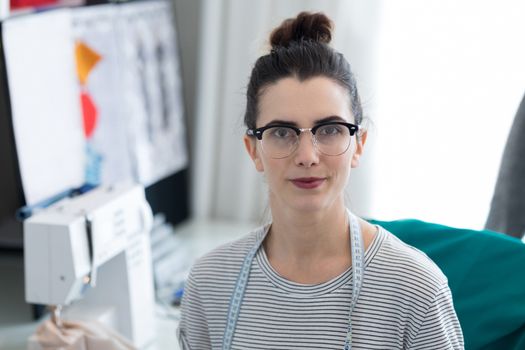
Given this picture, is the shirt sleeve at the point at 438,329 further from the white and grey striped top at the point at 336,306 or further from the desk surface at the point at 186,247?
the desk surface at the point at 186,247

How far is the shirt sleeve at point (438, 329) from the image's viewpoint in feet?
3.60

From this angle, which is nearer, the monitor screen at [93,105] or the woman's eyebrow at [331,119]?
the woman's eyebrow at [331,119]

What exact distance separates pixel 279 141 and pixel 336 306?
0.23 m

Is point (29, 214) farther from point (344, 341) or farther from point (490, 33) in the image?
point (490, 33)

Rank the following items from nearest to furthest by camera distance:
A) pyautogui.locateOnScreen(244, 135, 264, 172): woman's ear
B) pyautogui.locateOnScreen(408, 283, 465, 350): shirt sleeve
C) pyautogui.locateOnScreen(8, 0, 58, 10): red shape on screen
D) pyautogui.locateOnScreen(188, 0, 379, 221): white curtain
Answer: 1. pyautogui.locateOnScreen(408, 283, 465, 350): shirt sleeve
2. pyautogui.locateOnScreen(244, 135, 264, 172): woman's ear
3. pyautogui.locateOnScreen(8, 0, 58, 10): red shape on screen
4. pyautogui.locateOnScreen(188, 0, 379, 221): white curtain

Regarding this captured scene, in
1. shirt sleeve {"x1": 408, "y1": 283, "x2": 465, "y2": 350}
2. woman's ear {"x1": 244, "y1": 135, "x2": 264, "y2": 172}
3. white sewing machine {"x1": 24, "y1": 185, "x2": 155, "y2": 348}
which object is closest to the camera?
shirt sleeve {"x1": 408, "y1": 283, "x2": 465, "y2": 350}

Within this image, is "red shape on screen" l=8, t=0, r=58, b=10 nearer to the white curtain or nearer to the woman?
the white curtain

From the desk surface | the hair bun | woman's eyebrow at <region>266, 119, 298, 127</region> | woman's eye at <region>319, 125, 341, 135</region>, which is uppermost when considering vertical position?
the hair bun

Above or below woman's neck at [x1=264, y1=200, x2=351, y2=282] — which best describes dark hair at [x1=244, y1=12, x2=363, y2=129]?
above

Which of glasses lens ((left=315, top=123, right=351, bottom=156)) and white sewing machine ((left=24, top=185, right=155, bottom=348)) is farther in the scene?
white sewing machine ((left=24, top=185, right=155, bottom=348))

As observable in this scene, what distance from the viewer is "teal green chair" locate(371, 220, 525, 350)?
4.13ft

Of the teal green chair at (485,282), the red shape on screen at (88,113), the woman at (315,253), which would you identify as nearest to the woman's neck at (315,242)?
the woman at (315,253)

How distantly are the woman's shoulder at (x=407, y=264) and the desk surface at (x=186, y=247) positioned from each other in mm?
716

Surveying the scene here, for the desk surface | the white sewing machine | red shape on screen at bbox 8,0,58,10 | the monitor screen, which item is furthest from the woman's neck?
red shape on screen at bbox 8,0,58,10
